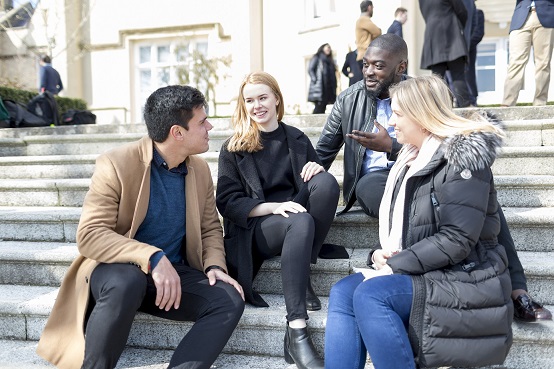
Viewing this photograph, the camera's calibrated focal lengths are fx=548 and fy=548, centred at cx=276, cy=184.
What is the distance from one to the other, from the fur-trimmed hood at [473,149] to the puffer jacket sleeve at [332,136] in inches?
49.5

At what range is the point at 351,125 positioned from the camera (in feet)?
10.6

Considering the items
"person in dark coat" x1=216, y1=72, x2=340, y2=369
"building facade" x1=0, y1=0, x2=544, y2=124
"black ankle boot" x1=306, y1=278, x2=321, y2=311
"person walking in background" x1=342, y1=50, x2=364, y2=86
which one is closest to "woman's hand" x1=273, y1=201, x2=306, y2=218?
"person in dark coat" x1=216, y1=72, x2=340, y2=369

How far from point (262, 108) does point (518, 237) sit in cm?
155

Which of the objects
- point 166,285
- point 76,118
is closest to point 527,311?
point 166,285

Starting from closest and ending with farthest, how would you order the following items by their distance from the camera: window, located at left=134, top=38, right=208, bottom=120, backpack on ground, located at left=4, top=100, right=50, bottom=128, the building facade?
1. backpack on ground, located at left=4, top=100, right=50, bottom=128
2. the building facade
3. window, located at left=134, top=38, right=208, bottom=120

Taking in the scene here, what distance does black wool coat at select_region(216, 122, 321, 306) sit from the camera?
2660 millimetres

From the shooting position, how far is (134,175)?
238 centimetres

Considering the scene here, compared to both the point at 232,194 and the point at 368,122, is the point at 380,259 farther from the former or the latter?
the point at 368,122

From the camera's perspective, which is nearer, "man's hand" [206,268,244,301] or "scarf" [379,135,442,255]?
"scarf" [379,135,442,255]

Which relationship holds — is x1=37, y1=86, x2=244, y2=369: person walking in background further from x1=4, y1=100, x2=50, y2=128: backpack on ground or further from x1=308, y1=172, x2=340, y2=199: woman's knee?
x1=4, y1=100, x2=50, y2=128: backpack on ground

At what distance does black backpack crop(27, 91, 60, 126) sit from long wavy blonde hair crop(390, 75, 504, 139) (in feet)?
21.7

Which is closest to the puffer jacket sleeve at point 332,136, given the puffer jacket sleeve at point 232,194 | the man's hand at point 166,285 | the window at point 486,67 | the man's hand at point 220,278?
the puffer jacket sleeve at point 232,194

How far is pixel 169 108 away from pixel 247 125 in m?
0.57

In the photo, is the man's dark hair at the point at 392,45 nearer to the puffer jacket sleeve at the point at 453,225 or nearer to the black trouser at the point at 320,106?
the puffer jacket sleeve at the point at 453,225
